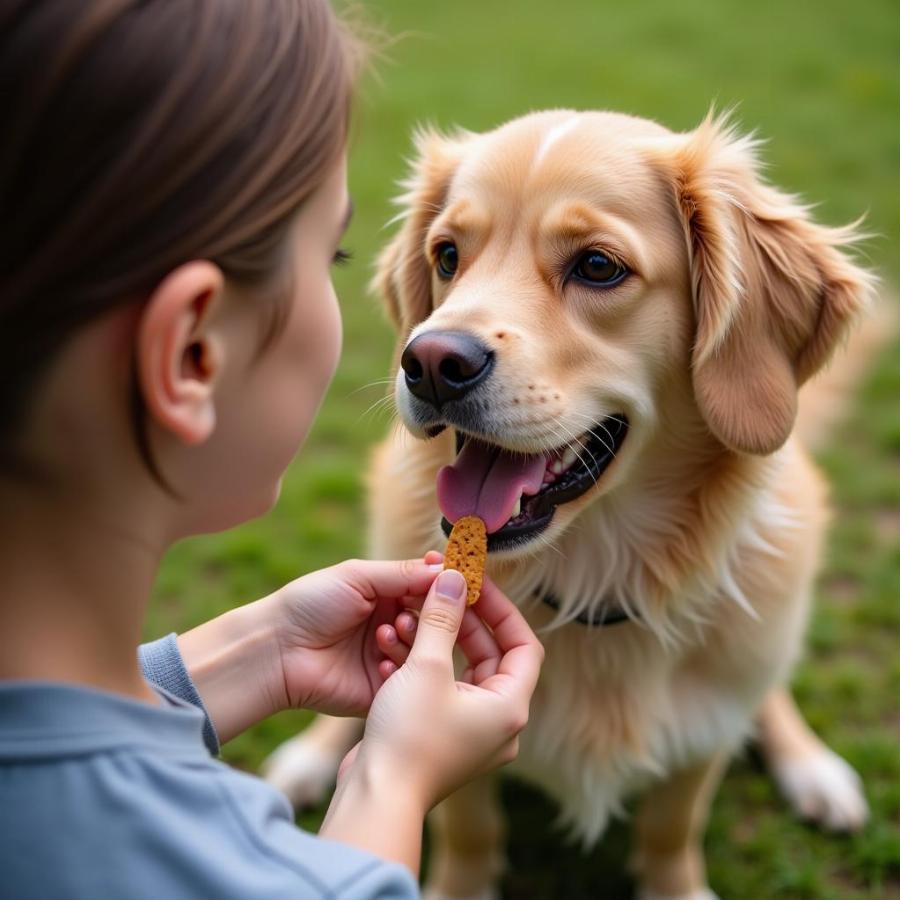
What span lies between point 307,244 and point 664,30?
9.11 meters

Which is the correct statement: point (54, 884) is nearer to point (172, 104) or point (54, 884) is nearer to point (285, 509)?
point (172, 104)

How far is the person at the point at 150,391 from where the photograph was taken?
3.75 feet

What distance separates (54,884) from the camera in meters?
1.25

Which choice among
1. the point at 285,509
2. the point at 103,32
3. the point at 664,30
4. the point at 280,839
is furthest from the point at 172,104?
the point at 664,30

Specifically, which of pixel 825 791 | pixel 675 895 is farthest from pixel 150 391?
pixel 825 791

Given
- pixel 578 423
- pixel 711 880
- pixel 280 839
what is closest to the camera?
pixel 280 839

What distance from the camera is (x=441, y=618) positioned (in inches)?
68.2

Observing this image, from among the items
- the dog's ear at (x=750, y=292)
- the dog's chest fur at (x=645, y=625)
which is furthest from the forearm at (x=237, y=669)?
the dog's ear at (x=750, y=292)

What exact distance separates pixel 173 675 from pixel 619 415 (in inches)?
40.8

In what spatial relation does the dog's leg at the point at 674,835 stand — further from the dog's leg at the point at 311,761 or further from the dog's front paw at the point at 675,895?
the dog's leg at the point at 311,761

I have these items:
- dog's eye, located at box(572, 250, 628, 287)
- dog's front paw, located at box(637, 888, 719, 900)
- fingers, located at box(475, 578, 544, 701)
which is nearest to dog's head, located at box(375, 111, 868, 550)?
dog's eye, located at box(572, 250, 628, 287)

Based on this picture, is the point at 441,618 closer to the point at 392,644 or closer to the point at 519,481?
the point at 392,644

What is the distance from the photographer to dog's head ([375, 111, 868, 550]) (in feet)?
6.85

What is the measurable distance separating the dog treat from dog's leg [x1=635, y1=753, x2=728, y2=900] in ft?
3.46
